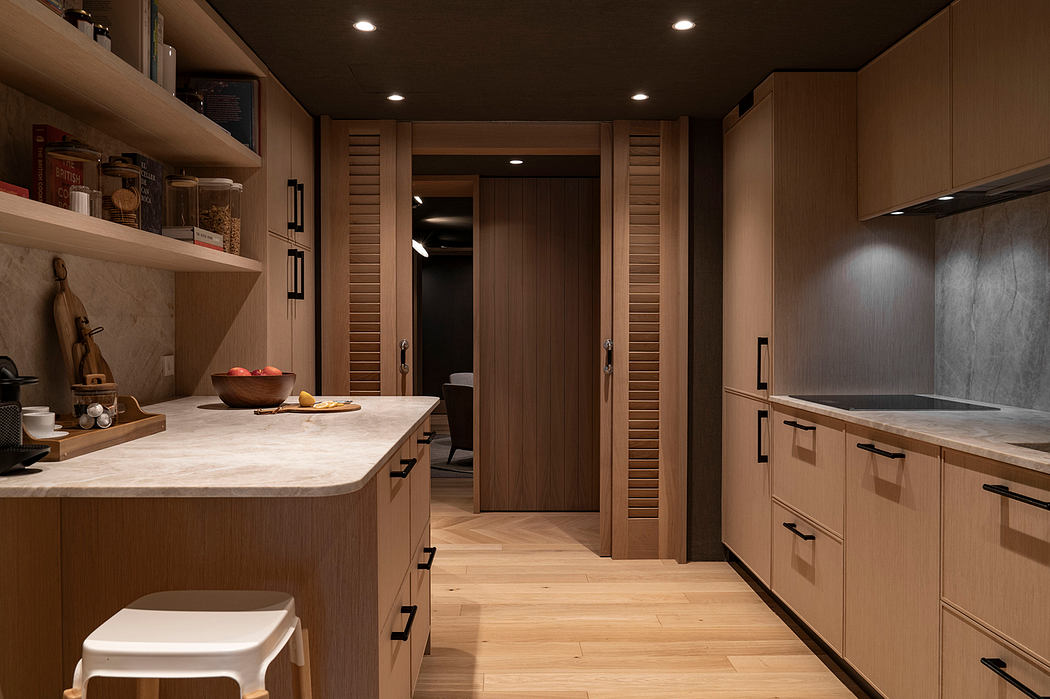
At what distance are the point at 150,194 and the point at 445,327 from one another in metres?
7.73

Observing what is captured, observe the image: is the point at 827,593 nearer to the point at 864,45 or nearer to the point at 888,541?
the point at 888,541

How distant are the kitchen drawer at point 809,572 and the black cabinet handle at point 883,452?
46cm

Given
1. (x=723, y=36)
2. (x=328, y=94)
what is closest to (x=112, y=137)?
(x=328, y=94)

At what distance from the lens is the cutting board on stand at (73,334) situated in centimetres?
216

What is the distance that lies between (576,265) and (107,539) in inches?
153

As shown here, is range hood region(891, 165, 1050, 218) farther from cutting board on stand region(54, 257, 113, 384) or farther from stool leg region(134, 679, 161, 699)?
cutting board on stand region(54, 257, 113, 384)

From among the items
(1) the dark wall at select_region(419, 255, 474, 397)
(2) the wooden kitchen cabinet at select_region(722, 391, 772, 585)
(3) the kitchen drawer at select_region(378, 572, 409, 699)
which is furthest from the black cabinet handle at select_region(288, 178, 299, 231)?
(1) the dark wall at select_region(419, 255, 474, 397)

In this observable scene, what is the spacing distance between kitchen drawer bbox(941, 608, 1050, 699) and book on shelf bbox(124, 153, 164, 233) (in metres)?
2.54

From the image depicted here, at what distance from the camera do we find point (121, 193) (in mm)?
2090

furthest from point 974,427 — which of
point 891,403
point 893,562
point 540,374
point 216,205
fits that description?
point 540,374

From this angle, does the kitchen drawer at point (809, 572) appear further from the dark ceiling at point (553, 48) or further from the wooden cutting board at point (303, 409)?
the dark ceiling at point (553, 48)

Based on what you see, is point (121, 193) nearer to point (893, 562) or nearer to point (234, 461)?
point (234, 461)

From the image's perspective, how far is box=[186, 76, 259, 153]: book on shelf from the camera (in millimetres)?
3006

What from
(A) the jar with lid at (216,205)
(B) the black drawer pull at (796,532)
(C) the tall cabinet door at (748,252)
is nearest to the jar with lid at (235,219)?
(A) the jar with lid at (216,205)
